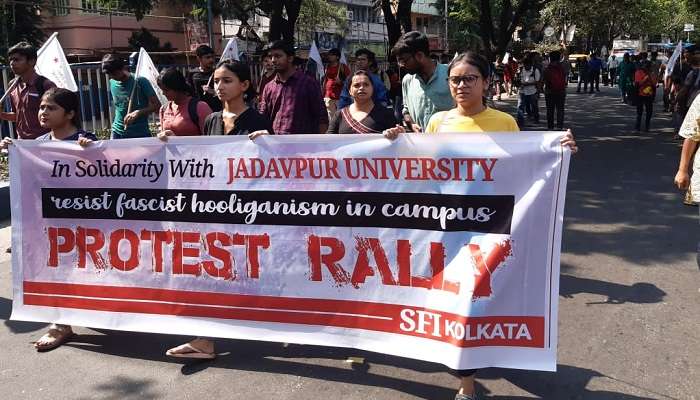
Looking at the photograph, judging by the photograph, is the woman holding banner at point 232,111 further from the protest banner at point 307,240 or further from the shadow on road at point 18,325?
the shadow on road at point 18,325

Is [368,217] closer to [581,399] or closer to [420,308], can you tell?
[420,308]

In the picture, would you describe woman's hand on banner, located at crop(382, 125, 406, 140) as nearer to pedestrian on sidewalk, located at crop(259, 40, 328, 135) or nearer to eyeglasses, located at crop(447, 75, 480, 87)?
eyeglasses, located at crop(447, 75, 480, 87)

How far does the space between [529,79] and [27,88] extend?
10884 mm

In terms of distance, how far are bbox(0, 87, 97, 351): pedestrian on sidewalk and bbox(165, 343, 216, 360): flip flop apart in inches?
32.9

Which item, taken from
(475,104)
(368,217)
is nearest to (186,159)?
(368,217)

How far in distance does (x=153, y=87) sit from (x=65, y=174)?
2284 millimetres

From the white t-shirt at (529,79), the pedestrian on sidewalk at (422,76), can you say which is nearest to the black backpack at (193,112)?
the pedestrian on sidewalk at (422,76)

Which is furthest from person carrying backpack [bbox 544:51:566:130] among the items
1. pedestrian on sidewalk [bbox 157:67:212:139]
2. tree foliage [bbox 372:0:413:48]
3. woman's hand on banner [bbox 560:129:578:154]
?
woman's hand on banner [bbox 560:129:578:154]

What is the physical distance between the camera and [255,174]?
3512mm

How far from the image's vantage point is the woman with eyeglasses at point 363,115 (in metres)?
4.09

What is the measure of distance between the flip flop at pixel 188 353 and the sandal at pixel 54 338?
82cm

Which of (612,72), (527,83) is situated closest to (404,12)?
(527,83)

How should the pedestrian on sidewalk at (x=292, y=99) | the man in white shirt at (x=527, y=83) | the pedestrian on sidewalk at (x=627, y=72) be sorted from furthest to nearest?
1. the pedestrian on sidewalk at (x=627, y=72)
2. the man in white shirt at (x=527, y=83)
3. the pedestrian on sidewalk at (x=292, y=99)

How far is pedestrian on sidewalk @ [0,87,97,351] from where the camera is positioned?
13.0 feet
